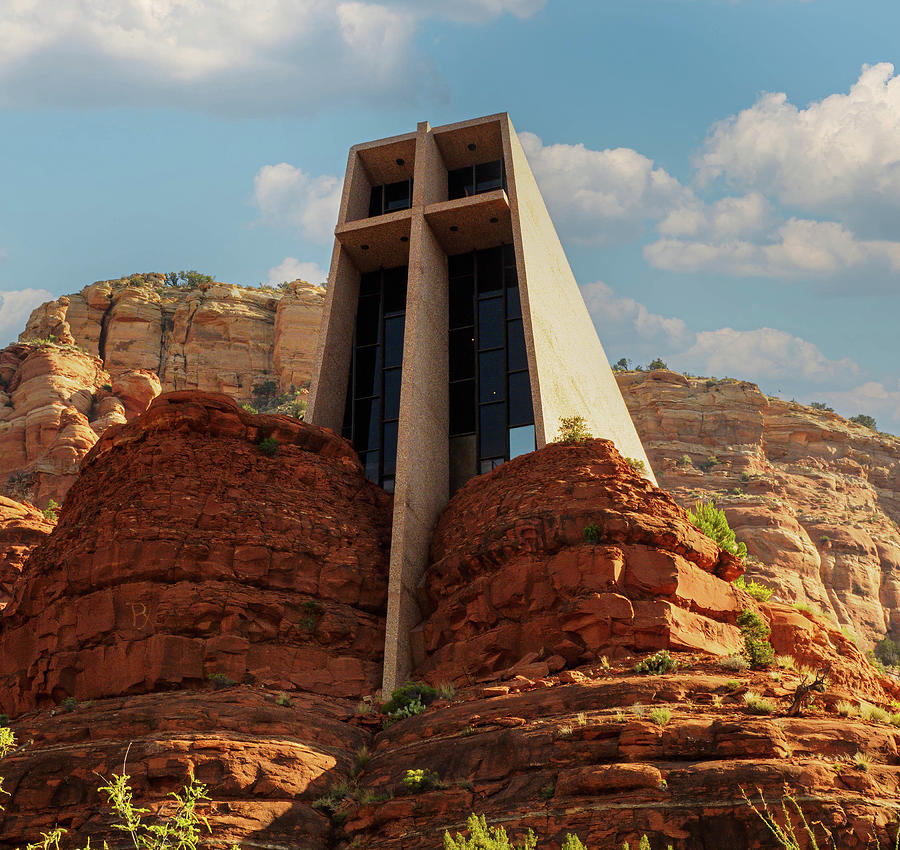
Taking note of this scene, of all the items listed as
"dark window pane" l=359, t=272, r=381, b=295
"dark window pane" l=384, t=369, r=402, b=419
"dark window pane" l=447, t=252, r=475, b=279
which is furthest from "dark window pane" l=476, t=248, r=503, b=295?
"dark window pane" l=384, t=369, r=402, b=419

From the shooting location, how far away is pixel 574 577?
24.5 metres

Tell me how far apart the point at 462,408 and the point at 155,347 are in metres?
49.6

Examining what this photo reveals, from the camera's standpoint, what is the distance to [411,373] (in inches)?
1296

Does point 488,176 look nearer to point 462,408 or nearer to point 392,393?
point 392,393

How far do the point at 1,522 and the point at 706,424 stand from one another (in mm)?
54658

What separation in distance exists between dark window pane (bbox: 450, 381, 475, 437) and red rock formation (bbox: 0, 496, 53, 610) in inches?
593

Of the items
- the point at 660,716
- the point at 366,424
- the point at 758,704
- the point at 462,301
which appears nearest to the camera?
the point at 660,716

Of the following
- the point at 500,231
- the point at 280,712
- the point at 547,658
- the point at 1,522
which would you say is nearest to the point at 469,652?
the point at 547,658

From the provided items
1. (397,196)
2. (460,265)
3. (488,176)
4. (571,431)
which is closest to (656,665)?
(571,431)

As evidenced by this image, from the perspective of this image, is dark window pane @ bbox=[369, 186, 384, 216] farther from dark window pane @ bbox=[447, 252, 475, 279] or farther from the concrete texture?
dark window pane @ bbox=[447, 252, 475, 279]

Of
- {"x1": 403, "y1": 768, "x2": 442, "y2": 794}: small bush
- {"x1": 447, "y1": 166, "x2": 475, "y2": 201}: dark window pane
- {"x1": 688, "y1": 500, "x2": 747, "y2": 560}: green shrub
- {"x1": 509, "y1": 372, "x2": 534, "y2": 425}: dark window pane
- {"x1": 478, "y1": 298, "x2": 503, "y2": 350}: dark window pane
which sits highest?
{"x1": 447, "y1": 166, "x2": 475, "y2": 201}: dark window pane

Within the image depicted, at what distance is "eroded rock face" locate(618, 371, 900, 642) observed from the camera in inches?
2534

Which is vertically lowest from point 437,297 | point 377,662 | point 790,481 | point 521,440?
point 377,662

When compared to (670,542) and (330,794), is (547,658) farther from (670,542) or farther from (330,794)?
(330,794)
